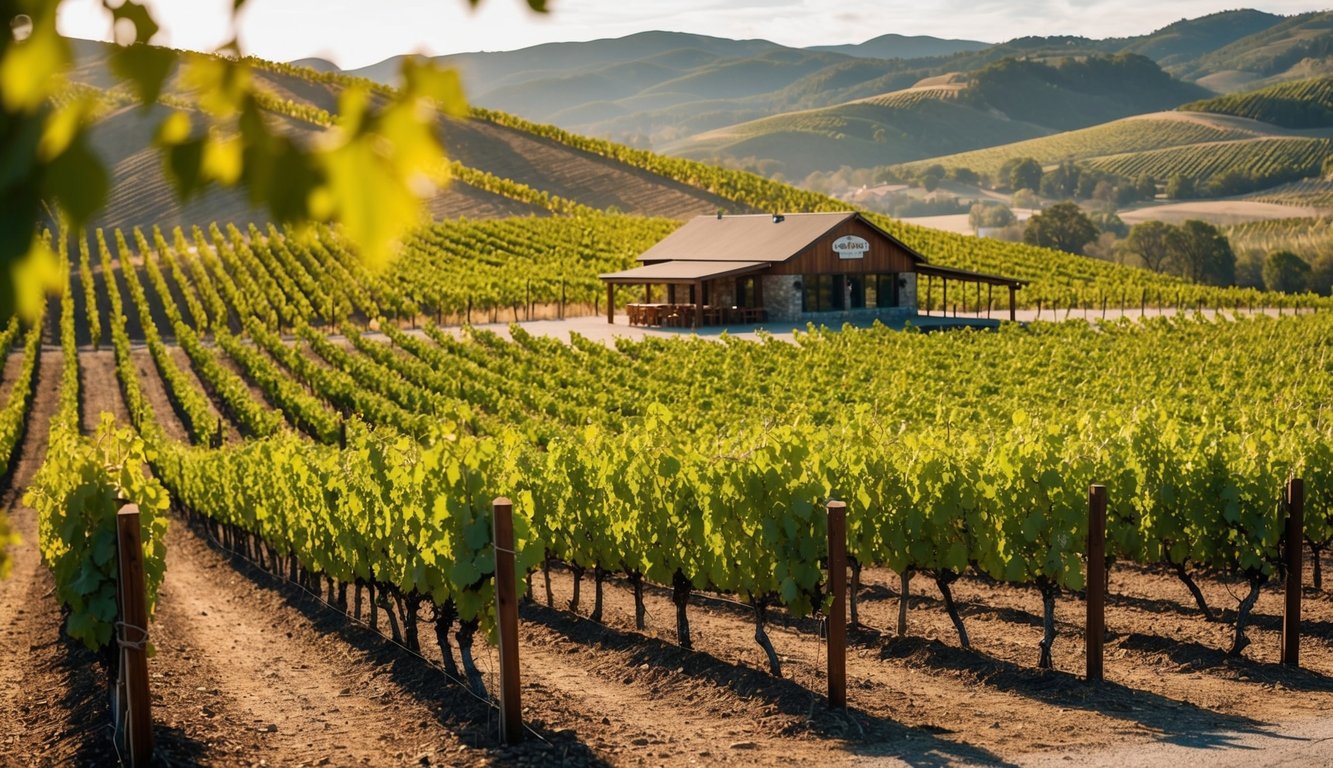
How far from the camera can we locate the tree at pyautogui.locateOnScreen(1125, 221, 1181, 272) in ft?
310

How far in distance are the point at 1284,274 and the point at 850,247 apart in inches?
2047

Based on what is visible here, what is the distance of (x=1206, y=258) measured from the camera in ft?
305

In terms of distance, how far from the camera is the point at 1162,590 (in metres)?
13.9

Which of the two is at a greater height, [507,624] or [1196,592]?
[507,624]

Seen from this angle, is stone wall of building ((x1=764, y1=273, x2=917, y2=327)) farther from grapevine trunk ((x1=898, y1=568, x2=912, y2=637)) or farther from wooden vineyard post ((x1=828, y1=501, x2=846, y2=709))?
wooden vineyard post ((x1=828, y1=501, x2=846, y2=709))

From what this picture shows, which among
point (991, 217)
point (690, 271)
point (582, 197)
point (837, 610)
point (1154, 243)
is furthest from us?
point (991, 217)

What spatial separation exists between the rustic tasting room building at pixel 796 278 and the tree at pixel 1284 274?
46687 mm

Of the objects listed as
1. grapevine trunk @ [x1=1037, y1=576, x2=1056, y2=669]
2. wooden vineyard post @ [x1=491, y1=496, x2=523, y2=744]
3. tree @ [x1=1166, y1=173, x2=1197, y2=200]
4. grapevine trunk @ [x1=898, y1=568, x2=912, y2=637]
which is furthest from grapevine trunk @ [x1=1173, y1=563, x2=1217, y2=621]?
tree @ [x1=1166, y1=173, x2=1197, y2=200]

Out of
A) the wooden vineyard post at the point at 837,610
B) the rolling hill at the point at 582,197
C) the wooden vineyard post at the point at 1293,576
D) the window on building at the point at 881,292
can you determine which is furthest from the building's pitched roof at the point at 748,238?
the wooden vineyard post at the point at 837,610

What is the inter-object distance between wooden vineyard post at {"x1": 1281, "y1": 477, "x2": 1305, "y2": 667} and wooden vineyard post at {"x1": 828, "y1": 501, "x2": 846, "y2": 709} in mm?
3885

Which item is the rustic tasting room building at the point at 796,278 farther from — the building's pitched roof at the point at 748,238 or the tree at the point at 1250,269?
the tree at the point at 1250,269

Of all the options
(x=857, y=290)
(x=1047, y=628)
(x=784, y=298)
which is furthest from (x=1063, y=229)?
(x=1047, y=628)

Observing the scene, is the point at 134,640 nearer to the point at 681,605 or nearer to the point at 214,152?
the point at 681,605

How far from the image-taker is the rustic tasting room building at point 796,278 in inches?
1939
